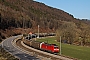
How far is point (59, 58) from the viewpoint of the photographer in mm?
43031

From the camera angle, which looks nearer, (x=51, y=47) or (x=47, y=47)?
(x=51, y=47)

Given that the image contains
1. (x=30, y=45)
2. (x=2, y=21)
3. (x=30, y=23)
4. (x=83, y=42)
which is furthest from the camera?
(x=30, y=23)

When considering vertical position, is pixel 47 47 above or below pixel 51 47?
below

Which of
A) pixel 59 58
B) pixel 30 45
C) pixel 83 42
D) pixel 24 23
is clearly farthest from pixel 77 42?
pixel 24 23

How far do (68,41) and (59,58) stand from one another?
45261 millimetres

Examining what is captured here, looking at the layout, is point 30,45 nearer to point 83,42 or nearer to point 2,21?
point 83,42

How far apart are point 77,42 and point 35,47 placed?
2846 centimetres

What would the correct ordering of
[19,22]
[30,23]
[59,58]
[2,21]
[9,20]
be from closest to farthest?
[59,58]
[2,21]
[9,20]
[19,22]
[30,23]

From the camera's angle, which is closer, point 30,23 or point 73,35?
point 73,35

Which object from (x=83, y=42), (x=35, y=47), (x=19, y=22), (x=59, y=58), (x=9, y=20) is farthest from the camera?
(x=19, y=22)

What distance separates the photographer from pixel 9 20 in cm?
15388

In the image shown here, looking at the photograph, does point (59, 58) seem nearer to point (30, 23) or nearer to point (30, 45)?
point (30, 45)

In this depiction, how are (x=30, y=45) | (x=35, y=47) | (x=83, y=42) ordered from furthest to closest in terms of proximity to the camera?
(x=83, y=42) < (x=30, y=45) < (x=35, y=47)

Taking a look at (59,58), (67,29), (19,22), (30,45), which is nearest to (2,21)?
(19,22)
